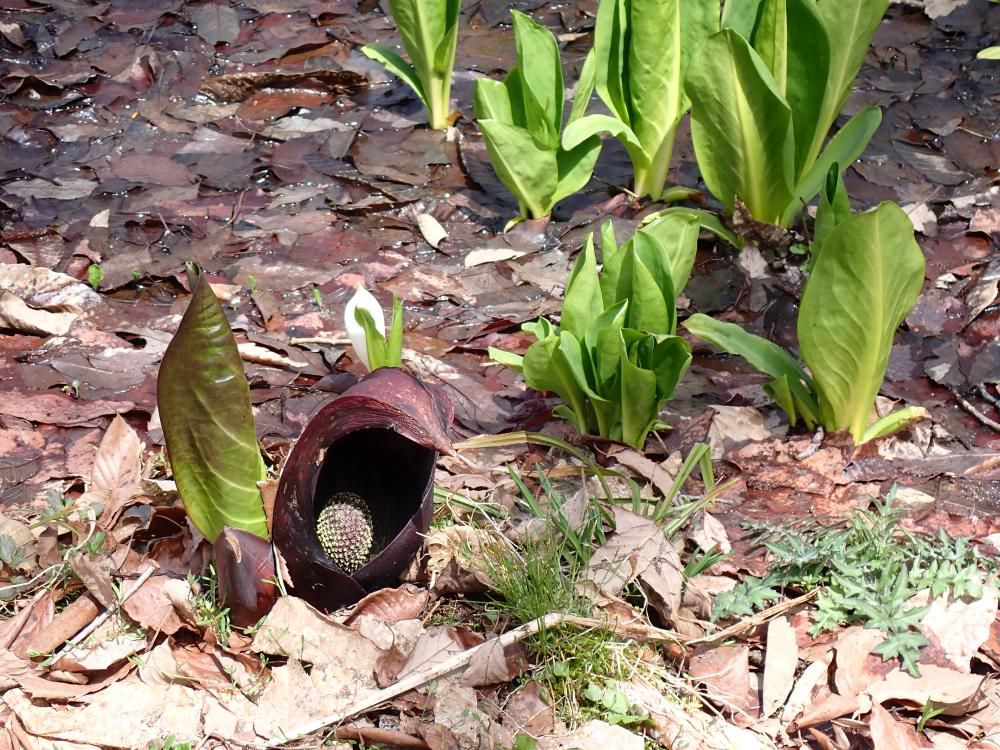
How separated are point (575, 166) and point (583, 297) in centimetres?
93

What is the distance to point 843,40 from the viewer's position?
2.51 m

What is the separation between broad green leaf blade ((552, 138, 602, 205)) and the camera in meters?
2.84

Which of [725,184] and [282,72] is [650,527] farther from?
[282,72]

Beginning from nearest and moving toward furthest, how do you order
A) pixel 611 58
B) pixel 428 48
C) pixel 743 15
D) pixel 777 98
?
pixel 777 98 → pixel 743 15 → pixel 611 58 → pixel 428 48

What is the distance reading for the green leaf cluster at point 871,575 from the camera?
169 cm

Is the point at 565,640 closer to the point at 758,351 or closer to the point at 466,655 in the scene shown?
the point at 466,655

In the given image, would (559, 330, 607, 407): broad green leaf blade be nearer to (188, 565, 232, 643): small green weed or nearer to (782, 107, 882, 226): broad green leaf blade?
(188, 565, 232, 643): small green weed

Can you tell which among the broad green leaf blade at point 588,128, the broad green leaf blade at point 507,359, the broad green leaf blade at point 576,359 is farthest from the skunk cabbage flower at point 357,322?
the broad green leaf blade at point 588,128

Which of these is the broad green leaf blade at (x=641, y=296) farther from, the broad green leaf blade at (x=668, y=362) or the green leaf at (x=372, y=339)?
the green leaf at (x=372, y=339)

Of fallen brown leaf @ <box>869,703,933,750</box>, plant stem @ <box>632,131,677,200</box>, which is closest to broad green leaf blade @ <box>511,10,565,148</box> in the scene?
plant stem @ <box>632,131,677,200</box>

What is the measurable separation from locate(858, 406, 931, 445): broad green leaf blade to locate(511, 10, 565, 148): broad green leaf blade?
3.67 ft

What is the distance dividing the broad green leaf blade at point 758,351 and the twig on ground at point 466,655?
0.65m

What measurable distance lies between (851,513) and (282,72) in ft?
8.10

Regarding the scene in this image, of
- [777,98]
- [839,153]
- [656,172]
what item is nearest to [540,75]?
[656,172]
